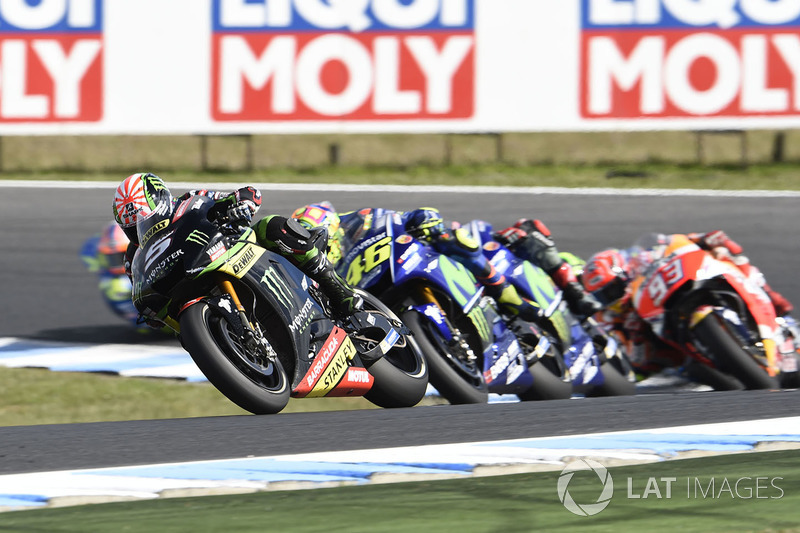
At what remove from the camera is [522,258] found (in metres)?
7.00

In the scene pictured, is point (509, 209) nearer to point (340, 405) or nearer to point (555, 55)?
point (555, 55)

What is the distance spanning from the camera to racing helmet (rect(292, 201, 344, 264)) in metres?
6.12

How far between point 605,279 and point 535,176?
607cm

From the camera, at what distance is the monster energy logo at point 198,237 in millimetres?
5145

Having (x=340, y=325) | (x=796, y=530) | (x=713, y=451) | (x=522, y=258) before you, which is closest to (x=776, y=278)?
(x=522, y=258)

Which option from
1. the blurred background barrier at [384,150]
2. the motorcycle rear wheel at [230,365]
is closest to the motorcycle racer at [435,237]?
the motorcycle rear wheel at [230,365]

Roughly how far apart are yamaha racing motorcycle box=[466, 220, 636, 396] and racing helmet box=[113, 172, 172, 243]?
199 centimetres

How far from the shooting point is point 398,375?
568cm

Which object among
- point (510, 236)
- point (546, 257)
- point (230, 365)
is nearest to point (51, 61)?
point (510, 236)

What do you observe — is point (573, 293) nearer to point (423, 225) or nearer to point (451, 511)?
point (423, 225)

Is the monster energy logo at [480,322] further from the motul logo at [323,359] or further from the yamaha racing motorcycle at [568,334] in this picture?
the motul logo at [323,359]

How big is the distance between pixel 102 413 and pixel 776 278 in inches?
206

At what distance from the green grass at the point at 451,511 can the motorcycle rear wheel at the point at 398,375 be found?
5.83 ft
